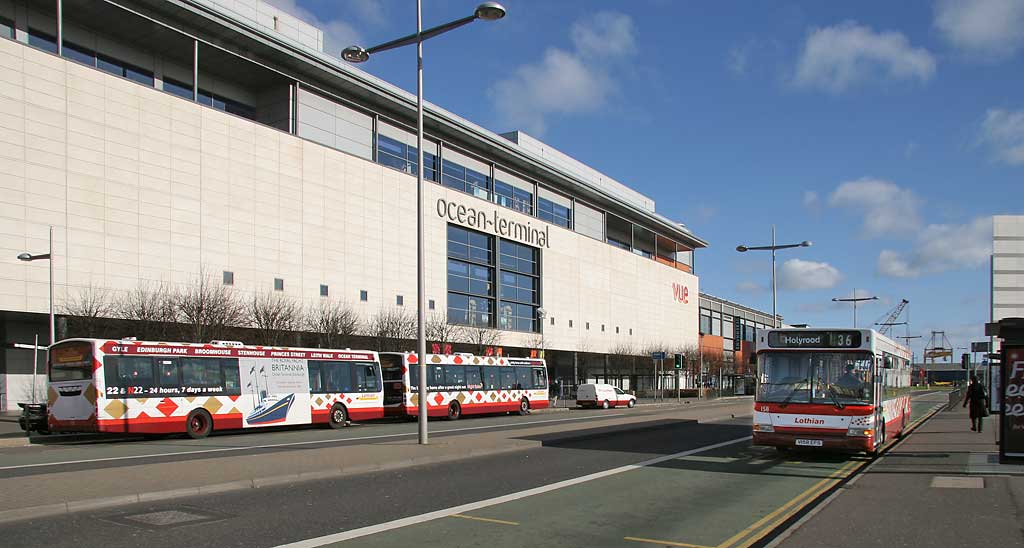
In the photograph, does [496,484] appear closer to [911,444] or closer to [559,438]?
[559,438]

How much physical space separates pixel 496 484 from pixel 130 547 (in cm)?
613

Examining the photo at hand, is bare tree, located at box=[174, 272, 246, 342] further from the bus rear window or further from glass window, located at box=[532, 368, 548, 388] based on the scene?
glass window, located at box=[532, 368, 548, 388]

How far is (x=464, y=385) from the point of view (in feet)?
119

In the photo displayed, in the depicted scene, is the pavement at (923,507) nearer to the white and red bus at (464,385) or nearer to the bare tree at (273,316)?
the white and red bus at (464,385)

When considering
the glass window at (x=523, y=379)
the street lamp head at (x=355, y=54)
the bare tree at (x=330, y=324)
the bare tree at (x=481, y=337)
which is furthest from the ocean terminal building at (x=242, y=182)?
the street lamp head at (x=355, y=54)

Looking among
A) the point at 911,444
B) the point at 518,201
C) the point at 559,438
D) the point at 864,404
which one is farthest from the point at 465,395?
the point at 518,201

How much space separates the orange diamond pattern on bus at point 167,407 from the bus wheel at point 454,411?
14.0 meters

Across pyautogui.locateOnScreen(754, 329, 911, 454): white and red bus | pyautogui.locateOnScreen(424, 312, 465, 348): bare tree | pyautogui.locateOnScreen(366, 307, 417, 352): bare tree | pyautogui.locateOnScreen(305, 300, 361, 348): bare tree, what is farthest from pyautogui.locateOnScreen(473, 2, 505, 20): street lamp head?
pyautogui.locateOnScreen(424, 312, 465, 348): bare tree

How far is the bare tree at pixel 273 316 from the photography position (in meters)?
40.5

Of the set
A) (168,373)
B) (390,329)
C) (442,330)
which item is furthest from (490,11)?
(442,330)

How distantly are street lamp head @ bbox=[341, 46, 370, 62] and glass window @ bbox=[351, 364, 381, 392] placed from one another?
1419cm

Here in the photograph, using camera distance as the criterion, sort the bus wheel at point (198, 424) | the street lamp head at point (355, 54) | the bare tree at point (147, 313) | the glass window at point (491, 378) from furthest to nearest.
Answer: the glass window at point (491, 378) < the bare tree at point (147, 313) < the bus wheel at point (198, 424) < the street lamp head at point (355, 54)

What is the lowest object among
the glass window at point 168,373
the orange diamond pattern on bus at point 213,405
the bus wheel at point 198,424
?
the bus wheel at point 198,424

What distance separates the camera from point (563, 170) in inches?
2908
